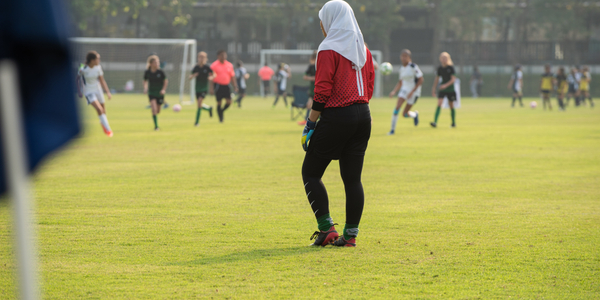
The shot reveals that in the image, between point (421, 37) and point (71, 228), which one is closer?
point (71, 228)

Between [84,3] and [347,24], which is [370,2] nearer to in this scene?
[84,3]

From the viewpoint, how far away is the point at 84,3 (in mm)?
49281

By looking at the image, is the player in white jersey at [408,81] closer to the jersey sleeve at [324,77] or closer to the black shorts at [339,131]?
the black shorts at [339,131]

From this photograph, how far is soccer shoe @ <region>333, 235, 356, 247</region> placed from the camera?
5521mm

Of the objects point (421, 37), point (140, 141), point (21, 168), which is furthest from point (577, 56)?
point (21, 168)

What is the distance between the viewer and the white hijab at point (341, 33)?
5.22 metres

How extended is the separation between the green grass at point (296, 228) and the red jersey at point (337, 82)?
A: 3.88 feet

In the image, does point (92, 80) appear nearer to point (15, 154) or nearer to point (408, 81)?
point (408, 81)

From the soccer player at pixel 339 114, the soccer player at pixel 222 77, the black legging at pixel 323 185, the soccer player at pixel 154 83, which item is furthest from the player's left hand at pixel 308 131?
the soccer player at pixel 222 77

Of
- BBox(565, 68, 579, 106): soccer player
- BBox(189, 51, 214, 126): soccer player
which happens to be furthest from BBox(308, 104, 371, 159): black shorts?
BBox(565, 68, 579, 106): soccer player

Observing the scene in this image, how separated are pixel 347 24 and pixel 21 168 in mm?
4021

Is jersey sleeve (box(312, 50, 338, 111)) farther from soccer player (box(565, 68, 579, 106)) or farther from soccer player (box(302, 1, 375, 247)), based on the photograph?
soccer player (box(565, 68, 579, 106))

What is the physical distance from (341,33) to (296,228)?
6.34 ft

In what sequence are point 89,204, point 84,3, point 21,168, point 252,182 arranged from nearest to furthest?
point 21,168 → point 89,204 → point 252,182 → point 84,3
